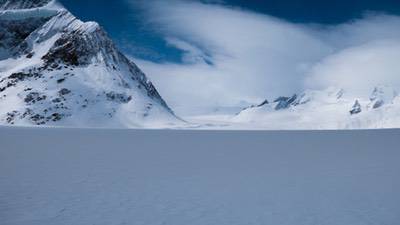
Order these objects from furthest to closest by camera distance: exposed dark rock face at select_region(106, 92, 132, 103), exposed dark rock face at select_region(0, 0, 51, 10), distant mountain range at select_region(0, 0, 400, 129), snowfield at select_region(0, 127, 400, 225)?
exposed dark rock face at select_region(0, 0, 51, 10)
exposed dark rock face at select_region(106, 92, 132, 103)
distant mountain range at select_region(0, 0, 400, 129)
snowfield at select_region(0, 127, 400, 225)

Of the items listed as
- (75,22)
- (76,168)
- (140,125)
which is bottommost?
(140,125)

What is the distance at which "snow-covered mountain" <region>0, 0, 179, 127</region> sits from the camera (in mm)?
105562

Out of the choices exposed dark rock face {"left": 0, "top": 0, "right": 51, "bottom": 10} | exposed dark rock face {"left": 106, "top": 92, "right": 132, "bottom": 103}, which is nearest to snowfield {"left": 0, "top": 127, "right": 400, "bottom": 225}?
exposed dark rock face {"left": 106, "top": 92, "right": 132, "bottom": 103}

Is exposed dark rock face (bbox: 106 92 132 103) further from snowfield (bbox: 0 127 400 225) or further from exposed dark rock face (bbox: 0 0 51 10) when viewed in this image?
snowfield (bbox: 0 127 400 225)

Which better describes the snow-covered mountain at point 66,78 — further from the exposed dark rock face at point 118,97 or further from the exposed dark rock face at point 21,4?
the exposed dark rock face at point 21,4

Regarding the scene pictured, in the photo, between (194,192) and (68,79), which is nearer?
(194,192)

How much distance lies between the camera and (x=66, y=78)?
12062 cm

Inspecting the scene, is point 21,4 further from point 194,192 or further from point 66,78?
point 194,192

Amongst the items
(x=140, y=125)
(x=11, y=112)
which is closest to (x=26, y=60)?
(x=11, y=112)

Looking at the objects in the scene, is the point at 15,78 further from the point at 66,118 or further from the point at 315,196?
the point at 315,196

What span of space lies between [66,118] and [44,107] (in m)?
7.40

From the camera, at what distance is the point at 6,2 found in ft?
586

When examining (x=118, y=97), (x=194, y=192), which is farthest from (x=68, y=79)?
(x=194, y=192)

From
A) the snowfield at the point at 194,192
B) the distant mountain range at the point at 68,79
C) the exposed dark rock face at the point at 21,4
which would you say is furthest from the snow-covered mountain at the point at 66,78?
the snowfield at the point at 194,192
